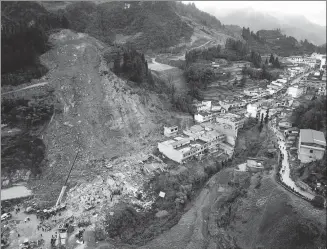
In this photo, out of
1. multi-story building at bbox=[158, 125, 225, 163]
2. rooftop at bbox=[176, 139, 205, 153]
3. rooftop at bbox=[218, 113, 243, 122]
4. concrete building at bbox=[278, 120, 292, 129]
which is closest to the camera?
multi-story building at bbox=[158, 125, 225, 163]

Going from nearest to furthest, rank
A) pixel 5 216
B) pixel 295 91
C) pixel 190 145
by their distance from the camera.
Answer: pixel 5 216 → pixel 190 145 → pixel 295 91

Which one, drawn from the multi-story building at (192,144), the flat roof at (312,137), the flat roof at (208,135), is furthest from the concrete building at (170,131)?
the flat roof at (312,137)

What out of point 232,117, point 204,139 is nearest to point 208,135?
point 204,139

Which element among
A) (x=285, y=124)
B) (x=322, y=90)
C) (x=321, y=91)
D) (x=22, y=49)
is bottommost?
(x=285, y=124)

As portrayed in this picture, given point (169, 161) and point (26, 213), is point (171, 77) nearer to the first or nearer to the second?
point (169, 161)

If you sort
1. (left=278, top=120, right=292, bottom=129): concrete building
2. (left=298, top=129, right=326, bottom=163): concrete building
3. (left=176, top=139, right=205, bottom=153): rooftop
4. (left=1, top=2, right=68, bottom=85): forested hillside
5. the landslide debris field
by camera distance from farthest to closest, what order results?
(left=1, top=2, right=68, bottom=85): forested hillside → (left=278, top=120, right=292, bottom=129): concrete building → (left=176, top=139, right=205, bottom=153): rooftop → (left=298, top=129, right=326, bottom=163): concrete building → the landslide debris field

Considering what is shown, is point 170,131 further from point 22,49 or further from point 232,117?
point 22,49

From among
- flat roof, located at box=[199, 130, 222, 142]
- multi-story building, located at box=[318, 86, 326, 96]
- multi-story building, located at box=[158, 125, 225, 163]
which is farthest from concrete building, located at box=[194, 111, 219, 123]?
multi-story building, located at box=[318, 86, 326, 96]

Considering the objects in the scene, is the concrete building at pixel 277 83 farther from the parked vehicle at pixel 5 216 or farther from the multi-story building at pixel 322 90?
the parked vehicle at pixel 5 216

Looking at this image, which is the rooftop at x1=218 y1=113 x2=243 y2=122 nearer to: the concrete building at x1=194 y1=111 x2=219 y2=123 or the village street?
the concrete building at x1=194 y1=111 x2=219 y2=123

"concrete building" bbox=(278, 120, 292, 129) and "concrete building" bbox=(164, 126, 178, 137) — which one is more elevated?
"concrete building" bbox=(278, 120, 292, 129)
